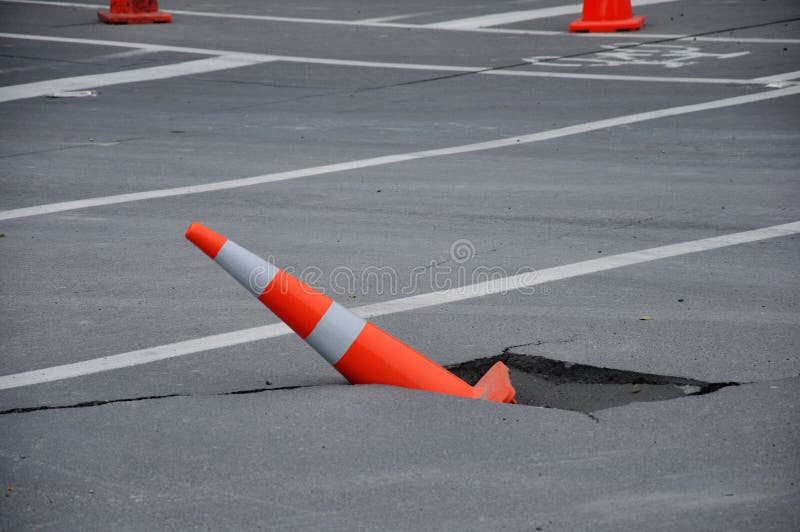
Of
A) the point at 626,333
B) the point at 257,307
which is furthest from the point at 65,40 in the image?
the point at 626,333

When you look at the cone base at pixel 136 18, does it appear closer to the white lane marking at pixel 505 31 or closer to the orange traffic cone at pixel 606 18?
the white lane marking at pixel 505 31

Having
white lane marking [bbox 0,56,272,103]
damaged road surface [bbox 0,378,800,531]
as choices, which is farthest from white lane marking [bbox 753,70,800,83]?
damaged road surface [bbox 0,378,800,531]

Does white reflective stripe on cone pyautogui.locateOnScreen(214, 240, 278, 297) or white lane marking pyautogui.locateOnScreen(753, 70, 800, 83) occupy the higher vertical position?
white lane marking pyautogui.locateOnScreen(753, 70, 800, 83)

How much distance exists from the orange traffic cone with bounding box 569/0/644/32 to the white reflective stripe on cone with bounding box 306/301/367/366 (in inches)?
502

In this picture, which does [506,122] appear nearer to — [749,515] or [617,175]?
[617,175]

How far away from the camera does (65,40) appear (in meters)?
18.6

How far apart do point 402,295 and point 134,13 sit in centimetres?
1482

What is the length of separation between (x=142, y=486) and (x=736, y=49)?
12811 mm

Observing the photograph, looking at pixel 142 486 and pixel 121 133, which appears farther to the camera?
pixel 121 133

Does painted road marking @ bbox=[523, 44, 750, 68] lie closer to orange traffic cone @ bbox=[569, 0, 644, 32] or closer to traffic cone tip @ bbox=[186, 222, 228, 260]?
orange traffic cone @ bbox=[569, 0, 644, 32]

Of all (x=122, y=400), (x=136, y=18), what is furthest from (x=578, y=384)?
(x=136, y=18)

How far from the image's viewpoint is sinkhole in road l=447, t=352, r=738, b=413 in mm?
5523

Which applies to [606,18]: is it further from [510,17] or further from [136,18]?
[136,18]

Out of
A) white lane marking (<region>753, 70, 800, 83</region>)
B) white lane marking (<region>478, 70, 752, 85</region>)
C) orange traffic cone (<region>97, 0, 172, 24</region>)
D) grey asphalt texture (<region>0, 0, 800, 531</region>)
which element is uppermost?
orange traffic cone (<region>97, 0, 172, 24</region>)
